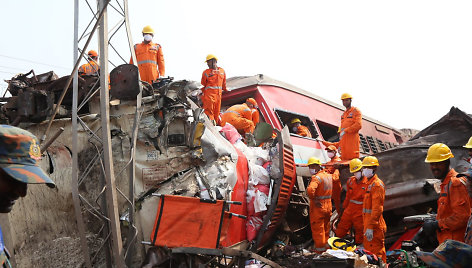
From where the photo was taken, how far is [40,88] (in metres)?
6.10

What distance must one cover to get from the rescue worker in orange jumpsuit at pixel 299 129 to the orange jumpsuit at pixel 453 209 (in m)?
5.63

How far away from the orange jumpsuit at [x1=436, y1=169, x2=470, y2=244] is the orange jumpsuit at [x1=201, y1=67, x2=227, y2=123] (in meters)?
5.33

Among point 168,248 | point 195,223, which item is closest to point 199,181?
point 195,223

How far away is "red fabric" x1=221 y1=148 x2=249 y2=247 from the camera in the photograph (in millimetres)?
5715

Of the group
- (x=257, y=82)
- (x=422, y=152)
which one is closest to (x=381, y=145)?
(x=257, y=82)

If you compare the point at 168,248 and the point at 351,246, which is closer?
the point at 168,248

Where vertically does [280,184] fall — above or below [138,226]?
above

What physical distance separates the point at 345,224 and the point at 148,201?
12.3 feet

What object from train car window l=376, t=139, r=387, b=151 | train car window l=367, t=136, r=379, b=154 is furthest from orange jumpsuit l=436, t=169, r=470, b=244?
train car window l=376, t=139, r=387, b=151

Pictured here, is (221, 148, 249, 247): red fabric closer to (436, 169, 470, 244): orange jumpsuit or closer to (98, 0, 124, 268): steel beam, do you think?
(98, 0, 124, 268): steel beam

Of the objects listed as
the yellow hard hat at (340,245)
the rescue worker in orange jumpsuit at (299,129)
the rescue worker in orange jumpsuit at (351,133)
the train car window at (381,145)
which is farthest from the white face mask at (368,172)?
the train car window at (381,145)

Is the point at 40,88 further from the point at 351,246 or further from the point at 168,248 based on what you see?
the point at 351,246

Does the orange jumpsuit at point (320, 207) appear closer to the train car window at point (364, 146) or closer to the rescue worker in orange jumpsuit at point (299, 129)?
the rescue worker in orange jumpsuit at point (299, 129)

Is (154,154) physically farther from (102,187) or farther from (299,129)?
(299,129)
